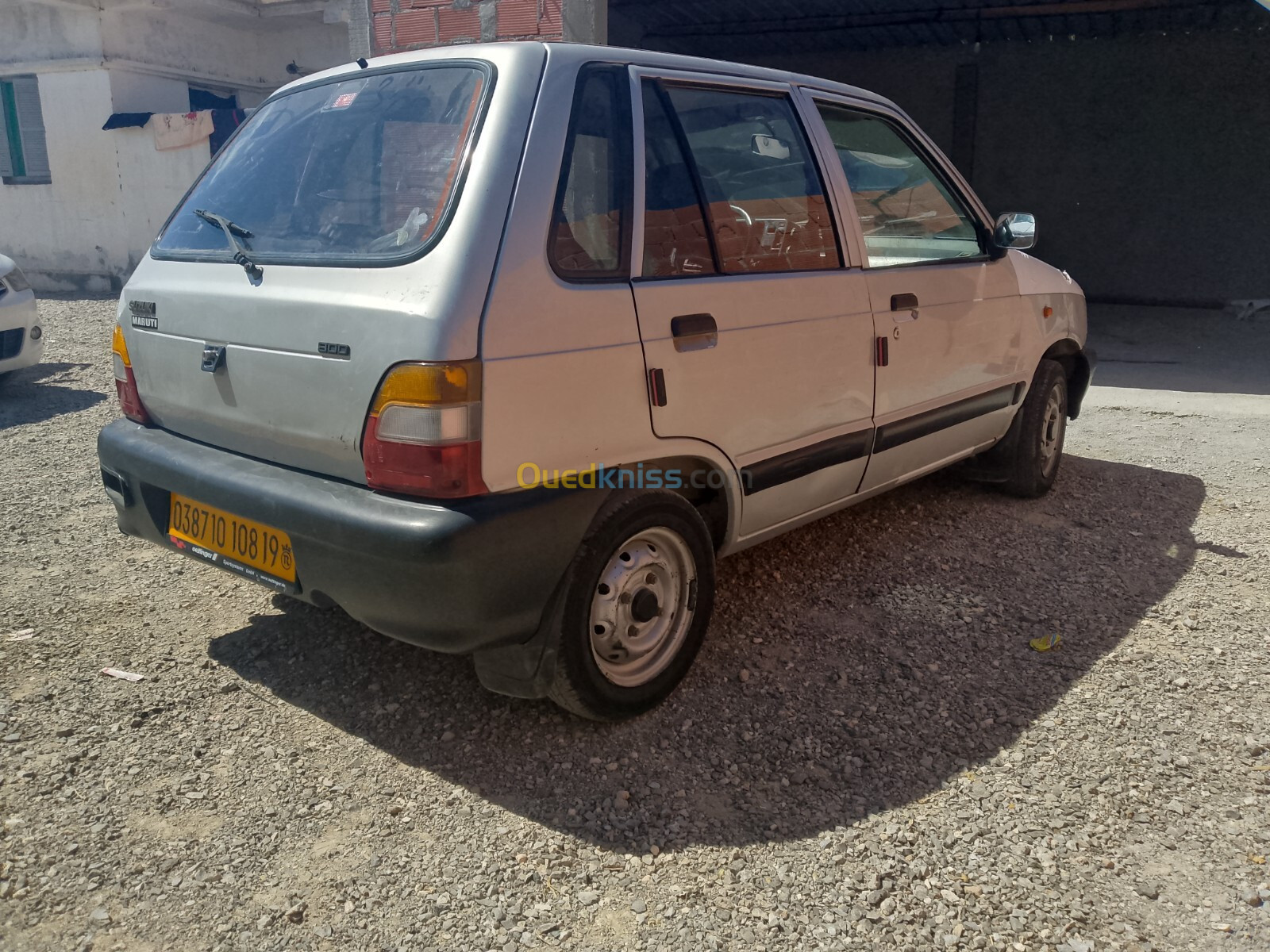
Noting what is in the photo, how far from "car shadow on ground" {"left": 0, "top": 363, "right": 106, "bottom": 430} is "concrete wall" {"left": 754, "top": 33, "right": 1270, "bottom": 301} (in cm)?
1049

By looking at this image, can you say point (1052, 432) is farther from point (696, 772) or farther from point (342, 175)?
point (342, 175)

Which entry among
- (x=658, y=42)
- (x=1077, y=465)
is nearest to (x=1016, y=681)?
(x=1077, y=465)

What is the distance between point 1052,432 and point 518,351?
3445mm

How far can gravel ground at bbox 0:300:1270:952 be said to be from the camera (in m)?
2.15

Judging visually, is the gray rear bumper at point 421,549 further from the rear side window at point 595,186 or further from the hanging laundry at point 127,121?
the hanging laundry at point 127,121

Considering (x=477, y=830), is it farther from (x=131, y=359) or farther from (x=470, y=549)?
(x=131, y=359)

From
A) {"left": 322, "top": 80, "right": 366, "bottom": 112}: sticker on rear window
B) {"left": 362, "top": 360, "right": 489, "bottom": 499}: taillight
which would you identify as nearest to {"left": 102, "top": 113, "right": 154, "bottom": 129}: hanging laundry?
{"left": 322, "top": 80, "right": 366, "bottom": 112}: sticker on rear window

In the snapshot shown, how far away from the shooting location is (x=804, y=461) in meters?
3.24

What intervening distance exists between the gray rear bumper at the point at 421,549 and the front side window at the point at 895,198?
5.54 ft

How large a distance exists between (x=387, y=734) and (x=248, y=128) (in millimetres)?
1918

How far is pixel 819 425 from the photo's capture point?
10.8 feet

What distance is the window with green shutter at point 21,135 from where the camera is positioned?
13.1m

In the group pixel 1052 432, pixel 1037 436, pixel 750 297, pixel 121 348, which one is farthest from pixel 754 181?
pixel 1052 432

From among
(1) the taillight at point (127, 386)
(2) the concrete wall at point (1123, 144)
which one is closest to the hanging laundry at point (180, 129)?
(2) the concrete wall at point (1123, 144)
